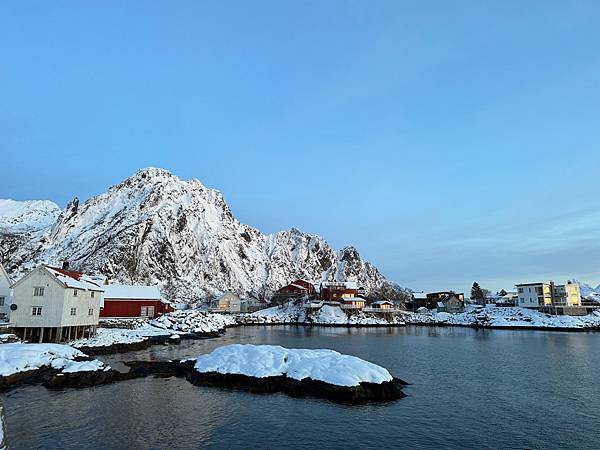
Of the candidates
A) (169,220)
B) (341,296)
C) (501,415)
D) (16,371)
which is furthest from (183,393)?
(169,220)

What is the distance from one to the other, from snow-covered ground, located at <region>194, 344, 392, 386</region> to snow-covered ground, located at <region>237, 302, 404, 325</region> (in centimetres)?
7778

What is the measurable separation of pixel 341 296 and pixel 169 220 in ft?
293

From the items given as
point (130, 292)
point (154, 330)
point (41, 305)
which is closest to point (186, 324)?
point (154, 330)

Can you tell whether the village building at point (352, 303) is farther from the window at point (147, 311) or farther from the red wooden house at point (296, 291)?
the window at point (147, 311)

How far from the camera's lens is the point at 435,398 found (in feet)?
92.6

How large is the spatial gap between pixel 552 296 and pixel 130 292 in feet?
360

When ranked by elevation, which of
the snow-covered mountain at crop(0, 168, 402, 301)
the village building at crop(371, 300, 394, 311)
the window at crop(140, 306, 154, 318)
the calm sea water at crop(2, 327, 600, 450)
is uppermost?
the snow-covered mountain at crop(0, 168, 402, 301)

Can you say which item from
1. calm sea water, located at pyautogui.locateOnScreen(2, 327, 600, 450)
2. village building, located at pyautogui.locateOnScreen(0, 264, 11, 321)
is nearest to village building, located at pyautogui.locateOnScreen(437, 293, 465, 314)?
calm sea water, located at pyautogui.locateOnScreen(2, 327, 600, 450)

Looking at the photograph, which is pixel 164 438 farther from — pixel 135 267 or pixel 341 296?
pixel 135 267

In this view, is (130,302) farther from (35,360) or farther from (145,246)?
(145,246)

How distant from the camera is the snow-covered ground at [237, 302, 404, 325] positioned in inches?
4434

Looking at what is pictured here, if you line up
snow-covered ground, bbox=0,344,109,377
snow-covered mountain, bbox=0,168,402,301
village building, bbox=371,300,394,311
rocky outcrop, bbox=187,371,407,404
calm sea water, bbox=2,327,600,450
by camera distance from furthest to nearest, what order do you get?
snow-covered mountain, bbox=0,168,402,301
village building, bbox=371,300,394,311
snow-covered ground, bbox=0,344,109,377
rocky outcrop, bbox=187,371,407,404
calm sea water, bbox=2,327,600,450

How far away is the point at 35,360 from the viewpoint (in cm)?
3183

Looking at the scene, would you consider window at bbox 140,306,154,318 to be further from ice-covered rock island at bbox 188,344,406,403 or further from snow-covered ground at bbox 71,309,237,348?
ice-covered rock island at bbox 188,344,406,403
